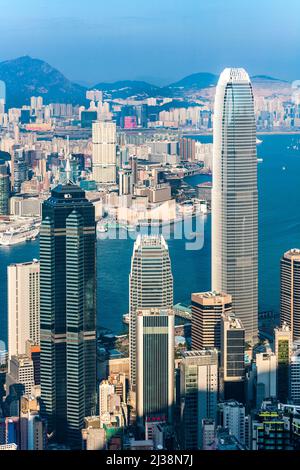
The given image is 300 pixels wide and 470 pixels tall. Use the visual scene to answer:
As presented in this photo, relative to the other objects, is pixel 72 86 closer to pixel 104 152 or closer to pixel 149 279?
pixel 149 279

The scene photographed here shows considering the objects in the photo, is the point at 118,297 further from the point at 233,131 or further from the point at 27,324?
the point at 233,131

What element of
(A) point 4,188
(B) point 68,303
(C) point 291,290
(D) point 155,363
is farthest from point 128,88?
(A) point 4,188

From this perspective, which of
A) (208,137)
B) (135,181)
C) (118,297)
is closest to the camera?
(118,297)

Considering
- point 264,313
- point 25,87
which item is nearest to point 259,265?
point 264,313

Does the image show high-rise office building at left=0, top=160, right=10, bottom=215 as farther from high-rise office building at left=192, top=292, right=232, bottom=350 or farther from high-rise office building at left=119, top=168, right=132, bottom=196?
high-rise office building at left=192, top=292, right=232, bottom=350

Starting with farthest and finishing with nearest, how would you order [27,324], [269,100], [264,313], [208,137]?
[208,137]
[269,100]
[264,313]
[27,324]

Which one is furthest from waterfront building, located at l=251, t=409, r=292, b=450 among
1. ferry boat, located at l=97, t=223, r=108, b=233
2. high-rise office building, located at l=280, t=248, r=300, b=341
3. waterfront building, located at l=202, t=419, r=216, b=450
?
ferry boat, located at l=97, t=223, r=108, b=233

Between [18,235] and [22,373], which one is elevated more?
[18,235]
